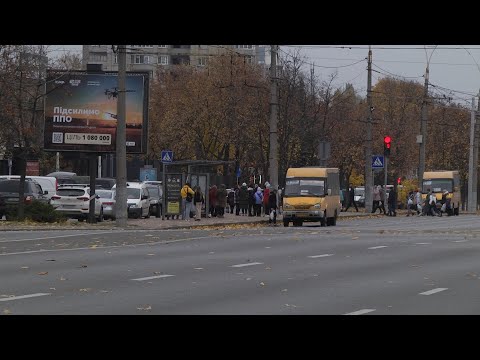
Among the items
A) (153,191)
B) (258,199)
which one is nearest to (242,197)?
(258,199)

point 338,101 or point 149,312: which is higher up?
point 338,101

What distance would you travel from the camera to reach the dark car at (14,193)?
4491 cm

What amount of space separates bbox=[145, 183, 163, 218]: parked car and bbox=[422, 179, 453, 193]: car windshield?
22.1 metres

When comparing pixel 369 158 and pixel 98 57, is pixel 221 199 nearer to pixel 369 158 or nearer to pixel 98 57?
pixel 369 158

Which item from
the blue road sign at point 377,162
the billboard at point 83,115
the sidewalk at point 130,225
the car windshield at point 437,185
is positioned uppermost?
the billboard at point 83,115

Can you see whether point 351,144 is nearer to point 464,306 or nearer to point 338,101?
point 338,101

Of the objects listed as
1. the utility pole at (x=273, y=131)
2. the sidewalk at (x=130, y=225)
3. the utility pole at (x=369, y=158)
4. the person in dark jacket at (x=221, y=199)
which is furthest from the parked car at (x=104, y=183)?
the utility pole at (x=369, y=158)

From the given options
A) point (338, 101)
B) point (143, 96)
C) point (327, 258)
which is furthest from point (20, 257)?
point (338, 101)

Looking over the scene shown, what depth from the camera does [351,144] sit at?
292 ft

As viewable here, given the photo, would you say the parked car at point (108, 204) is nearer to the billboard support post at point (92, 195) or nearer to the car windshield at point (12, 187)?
the billboard support post at point (92, 195)

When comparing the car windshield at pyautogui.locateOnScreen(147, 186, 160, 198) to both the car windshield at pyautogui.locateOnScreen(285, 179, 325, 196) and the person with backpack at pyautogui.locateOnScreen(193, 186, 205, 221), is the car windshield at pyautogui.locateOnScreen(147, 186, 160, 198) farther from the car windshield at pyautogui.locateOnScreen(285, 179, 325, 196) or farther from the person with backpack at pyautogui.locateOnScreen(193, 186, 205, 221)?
the car windshield at pyautogui.locateOnScreen(285, 179, 325, 196)

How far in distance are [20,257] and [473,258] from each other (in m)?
10.4

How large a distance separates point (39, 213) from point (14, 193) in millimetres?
3031

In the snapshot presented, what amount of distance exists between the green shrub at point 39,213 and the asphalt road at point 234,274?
6.95 m
